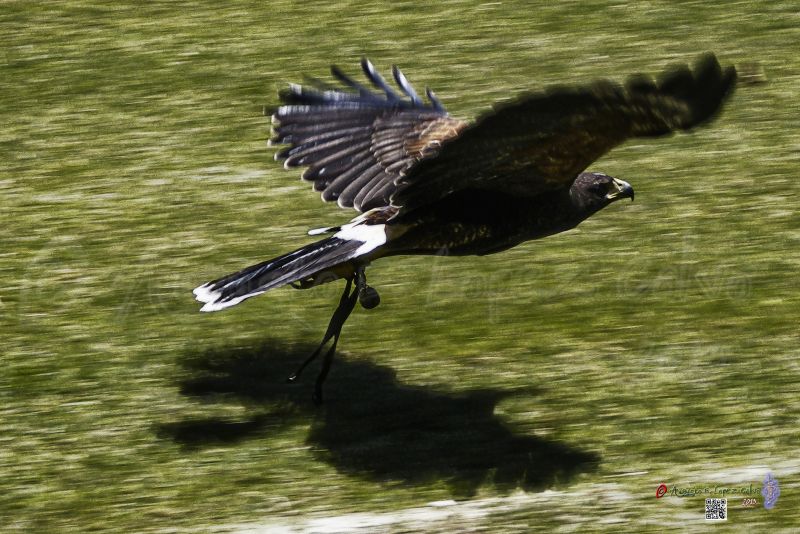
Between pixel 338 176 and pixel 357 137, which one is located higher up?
pixel 357 137

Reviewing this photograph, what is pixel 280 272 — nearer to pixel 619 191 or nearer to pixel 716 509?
pixel 619 191

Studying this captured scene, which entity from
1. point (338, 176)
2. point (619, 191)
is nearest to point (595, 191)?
point (619, 191)

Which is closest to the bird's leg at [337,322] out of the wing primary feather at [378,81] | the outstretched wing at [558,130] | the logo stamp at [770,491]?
the outstretched wing at [558,130]

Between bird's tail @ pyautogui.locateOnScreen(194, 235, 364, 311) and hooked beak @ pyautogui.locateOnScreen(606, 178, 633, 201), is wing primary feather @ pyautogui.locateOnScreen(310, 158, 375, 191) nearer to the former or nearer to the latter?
bird's tail @ pyautogui.locateOnScreen(194, 235, 364, 311)

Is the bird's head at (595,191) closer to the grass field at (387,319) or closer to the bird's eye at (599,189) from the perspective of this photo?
the bird's eye at (599,189)

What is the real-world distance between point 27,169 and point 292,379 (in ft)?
11.4

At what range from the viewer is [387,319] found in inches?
284

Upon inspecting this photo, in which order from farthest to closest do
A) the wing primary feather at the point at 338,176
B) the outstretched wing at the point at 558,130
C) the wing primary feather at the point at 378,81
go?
the wing primary feather at the point at 378,81 < the wing primary feather at the point at 338,176 < the outstretched wing at the point at 558,130

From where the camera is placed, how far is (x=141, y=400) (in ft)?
21.3

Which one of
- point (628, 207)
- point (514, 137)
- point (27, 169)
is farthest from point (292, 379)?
point (27, 169)

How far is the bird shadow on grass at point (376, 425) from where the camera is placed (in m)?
5.83

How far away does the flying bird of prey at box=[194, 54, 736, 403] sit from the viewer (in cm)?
515

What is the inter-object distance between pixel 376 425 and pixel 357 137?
1.59m

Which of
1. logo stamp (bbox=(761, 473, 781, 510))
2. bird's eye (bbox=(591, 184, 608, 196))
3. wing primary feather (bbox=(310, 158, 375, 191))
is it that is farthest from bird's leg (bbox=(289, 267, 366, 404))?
logo stamp (bbox=(761, 473, 781, 510))
